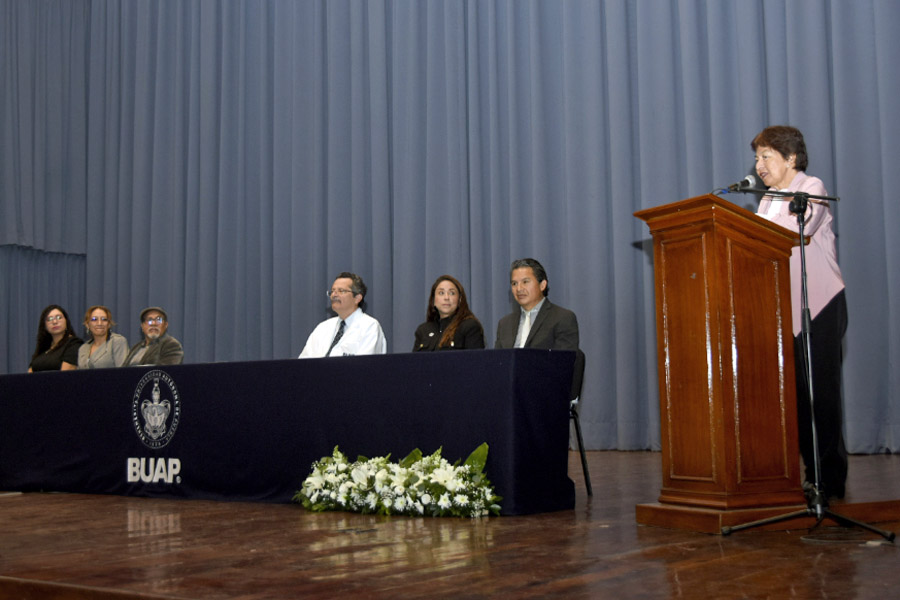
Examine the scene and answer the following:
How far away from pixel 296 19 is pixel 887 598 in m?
7.35

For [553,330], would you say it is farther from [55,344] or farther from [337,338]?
[55,344]

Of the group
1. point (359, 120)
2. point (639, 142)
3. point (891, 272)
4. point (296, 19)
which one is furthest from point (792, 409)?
point (296, 19)

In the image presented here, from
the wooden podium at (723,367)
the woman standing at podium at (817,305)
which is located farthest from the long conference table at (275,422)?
the woman standing at podium at (817,305)

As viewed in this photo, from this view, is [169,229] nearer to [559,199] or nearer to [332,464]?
[559,199]

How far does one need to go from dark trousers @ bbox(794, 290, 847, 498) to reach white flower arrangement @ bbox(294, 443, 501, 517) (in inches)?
42.0

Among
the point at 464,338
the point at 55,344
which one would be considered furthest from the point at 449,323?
the point at 55,344

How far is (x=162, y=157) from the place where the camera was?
884 cm

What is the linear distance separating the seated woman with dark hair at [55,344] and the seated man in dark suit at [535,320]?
3.12m

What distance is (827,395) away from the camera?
3002 millimetres

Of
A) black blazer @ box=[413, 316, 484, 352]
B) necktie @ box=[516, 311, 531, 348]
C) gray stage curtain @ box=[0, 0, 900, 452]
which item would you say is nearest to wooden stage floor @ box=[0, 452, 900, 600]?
necktie @ box=[516, 311, 531, 348]

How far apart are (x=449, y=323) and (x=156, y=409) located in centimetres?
147

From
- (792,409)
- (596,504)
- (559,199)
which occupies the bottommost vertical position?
(596,504)

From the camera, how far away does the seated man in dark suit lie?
396cm

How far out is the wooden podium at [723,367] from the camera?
2699 mm
